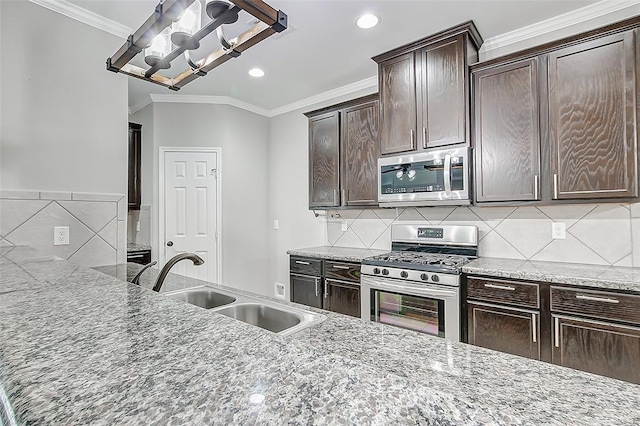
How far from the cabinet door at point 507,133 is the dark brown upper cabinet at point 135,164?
3800 millimetres

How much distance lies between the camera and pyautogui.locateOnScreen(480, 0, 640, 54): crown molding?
2.14 meters

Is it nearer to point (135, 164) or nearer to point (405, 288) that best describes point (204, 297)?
point (405, 288)

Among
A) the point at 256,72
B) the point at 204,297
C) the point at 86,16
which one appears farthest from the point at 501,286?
the point at 86,16

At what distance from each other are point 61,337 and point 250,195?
378 cm

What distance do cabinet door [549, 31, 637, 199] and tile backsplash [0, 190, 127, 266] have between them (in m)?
3.10

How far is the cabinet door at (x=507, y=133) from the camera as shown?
7.30 ft

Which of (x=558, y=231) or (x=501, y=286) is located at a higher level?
(x=558, y=231)

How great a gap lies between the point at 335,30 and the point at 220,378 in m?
2.71

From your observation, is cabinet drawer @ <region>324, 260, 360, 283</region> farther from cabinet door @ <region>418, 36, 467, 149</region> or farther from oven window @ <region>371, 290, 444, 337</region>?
cabinet door @ <region>418, 36, 467, 149</region>

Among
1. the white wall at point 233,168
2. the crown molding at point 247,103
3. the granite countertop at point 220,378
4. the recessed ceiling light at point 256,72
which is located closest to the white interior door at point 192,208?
the white wall at point 233,168

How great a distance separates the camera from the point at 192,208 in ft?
12.8

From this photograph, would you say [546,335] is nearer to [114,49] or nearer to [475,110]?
[475,110]

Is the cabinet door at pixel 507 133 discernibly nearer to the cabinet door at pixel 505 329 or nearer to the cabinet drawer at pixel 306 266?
the cabinet door at pixel 505 329

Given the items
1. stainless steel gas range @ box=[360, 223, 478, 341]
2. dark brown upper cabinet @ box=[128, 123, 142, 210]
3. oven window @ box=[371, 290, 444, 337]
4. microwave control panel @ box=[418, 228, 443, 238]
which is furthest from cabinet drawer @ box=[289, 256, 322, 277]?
dark brown upper cabinet @ box=[128, 123, 142, 210]
